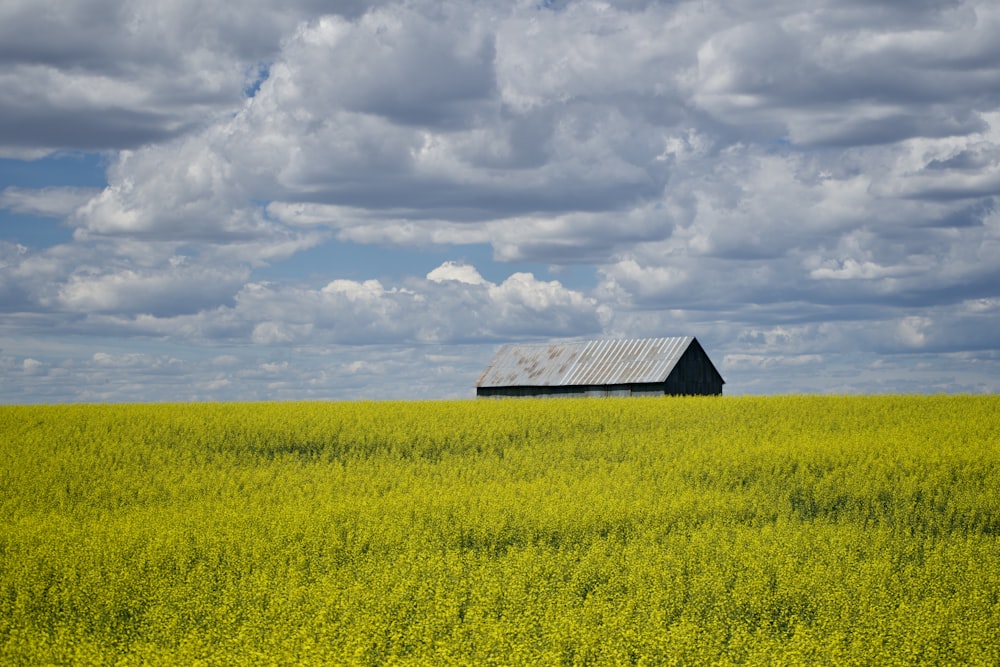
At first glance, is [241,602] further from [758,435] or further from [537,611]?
[758,435]

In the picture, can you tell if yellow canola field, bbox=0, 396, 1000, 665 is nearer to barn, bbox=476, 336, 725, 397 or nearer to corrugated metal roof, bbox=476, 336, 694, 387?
barn, bbox=476, 336, 725, 397

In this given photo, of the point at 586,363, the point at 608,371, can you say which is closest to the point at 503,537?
the point at 608,371

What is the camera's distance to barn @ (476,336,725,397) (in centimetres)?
4081

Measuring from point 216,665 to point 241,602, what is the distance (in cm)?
317

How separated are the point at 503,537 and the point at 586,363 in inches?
1064

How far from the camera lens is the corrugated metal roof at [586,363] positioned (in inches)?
1619

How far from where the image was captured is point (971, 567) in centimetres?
1441

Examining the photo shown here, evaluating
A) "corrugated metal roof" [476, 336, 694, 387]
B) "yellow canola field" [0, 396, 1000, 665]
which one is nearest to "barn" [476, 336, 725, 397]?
"corrugated metal roof" [476, 336, 694, 387]

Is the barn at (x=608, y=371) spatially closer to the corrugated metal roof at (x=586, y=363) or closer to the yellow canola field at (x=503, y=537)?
the corrugated metal roof at (x=586, y=363)


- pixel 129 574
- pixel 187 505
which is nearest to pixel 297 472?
pixel 187 505

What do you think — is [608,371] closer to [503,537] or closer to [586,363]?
[586,363]

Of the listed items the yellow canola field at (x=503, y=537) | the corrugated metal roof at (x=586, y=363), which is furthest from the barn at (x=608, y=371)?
the yellow canola field at (x=503, y=537)

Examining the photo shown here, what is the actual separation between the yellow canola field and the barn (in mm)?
10662

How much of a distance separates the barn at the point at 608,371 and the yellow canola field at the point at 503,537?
10662 millimetres
